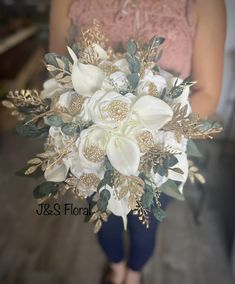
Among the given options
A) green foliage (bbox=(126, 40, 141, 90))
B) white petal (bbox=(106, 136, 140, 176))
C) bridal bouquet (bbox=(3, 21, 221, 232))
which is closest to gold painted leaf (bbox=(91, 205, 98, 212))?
bridal bouquet (bbox=(3, 21, 221, 232))

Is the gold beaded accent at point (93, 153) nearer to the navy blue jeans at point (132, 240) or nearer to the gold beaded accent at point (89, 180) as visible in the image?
the gold beaded accent at point (89, 180)

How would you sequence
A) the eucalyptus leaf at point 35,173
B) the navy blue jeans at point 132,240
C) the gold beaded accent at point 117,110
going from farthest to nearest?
the navy blue jeans at point 132,240 → the eucalyptus leaf at point 35,173 → the gold beaded accent at point 117,110

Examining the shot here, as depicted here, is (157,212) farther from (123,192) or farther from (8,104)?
(8,104)

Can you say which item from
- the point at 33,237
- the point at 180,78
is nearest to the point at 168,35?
the point at 180,78

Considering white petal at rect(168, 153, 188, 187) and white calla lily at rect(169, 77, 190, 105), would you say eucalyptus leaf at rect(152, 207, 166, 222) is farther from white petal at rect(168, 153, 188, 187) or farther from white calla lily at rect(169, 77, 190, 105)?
white calla lily at rect(169, 77, 190, 105)

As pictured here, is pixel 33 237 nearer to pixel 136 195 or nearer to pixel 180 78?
pixel 136 195

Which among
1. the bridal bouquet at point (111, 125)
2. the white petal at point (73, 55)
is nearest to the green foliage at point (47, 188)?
the bridal bouquet at point (111, 125)

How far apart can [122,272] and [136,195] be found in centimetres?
42

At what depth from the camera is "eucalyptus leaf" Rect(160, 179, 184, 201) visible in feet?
1.73

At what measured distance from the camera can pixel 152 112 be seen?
0.46 m

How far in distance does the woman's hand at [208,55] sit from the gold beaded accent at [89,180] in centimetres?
20

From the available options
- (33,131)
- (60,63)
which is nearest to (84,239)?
(33,131)

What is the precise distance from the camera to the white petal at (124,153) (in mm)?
456

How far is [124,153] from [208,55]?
23 centimetres
